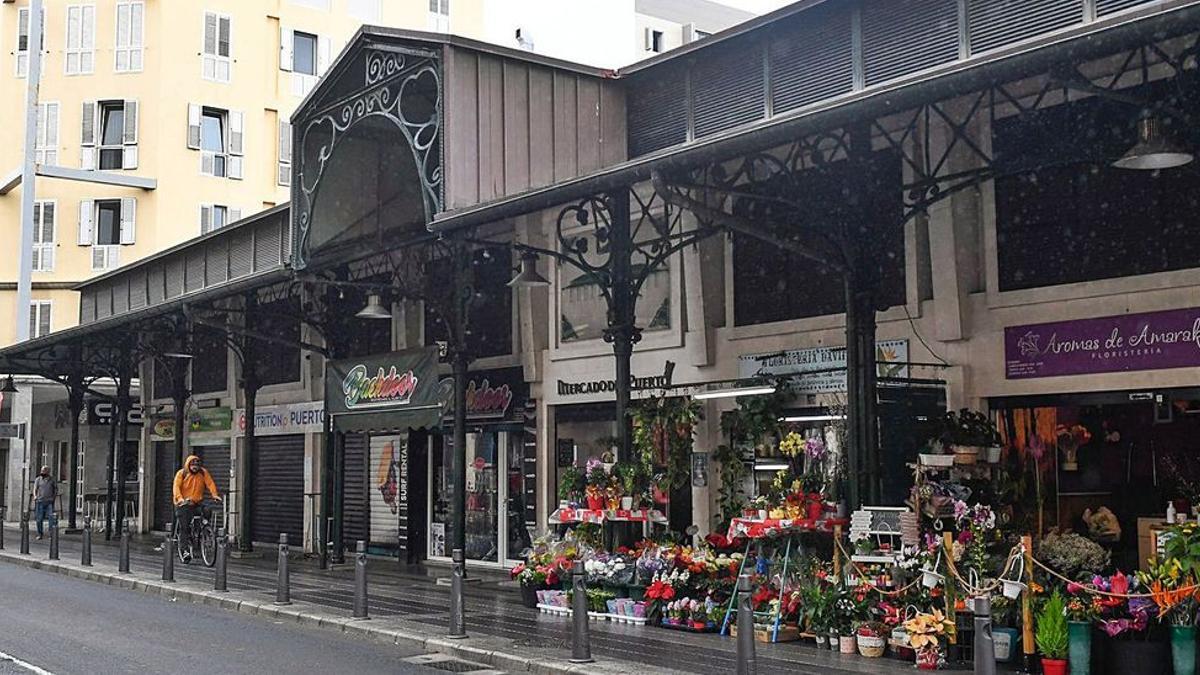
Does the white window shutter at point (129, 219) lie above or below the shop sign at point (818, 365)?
above

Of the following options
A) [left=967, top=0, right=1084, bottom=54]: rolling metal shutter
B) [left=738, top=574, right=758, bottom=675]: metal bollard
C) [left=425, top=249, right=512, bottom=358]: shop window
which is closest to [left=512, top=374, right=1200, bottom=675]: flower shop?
[left=738, top=574, right=758, bottom=675]: metal bollard

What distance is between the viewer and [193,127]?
41812 mm

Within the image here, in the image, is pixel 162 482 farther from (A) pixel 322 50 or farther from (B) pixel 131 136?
(A) pixel 322 50

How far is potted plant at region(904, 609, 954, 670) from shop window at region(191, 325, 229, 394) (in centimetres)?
2103

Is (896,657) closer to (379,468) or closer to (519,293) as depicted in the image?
(519,293)

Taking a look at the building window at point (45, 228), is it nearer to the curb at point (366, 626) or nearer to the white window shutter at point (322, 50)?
the white window shutter at point (322, 50)

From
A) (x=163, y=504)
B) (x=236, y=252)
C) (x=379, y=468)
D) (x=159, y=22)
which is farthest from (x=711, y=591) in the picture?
(x=159, y=22)

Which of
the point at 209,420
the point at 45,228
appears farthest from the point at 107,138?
the point at 209,420

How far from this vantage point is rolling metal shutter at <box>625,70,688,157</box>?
1691 cm

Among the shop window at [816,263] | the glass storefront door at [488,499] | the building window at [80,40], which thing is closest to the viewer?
the shop window at [816,263]

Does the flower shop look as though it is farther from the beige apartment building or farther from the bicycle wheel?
the beige apartment building

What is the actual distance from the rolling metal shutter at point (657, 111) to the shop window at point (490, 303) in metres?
3.89

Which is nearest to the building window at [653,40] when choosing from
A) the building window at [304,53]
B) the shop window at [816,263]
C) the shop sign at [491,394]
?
the building window at [304,53]

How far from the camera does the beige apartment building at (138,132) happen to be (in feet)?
136
